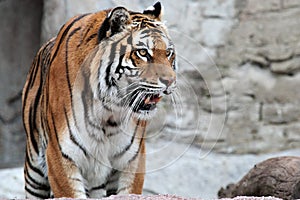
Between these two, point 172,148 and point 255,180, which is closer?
point 255,180

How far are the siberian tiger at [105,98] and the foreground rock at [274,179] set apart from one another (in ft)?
2.81

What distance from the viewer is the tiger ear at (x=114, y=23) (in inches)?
157

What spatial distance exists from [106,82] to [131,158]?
45 cm

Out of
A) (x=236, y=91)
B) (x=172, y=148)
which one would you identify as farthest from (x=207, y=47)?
(x=172, y=148)

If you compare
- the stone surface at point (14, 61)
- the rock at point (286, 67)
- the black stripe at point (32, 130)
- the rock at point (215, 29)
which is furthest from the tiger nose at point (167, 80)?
the stone surface at point (14, 61)

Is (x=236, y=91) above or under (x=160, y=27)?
under

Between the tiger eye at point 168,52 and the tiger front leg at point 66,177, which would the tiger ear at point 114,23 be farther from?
the tiger front leg at point 66,177

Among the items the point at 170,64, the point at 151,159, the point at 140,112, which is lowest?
the point at 151,159

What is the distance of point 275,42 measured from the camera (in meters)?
6.54

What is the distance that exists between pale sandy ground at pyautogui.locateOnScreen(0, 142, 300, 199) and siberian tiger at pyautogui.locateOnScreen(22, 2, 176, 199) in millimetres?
2041

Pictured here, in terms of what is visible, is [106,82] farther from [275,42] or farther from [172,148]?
[275,42]

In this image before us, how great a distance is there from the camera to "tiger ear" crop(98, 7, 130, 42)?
157 inches

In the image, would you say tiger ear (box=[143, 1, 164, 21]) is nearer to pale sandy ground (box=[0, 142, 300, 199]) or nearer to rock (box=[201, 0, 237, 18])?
pale sandy ground (box=[0, 142, 300, 199])

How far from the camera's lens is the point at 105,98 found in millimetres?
4078
